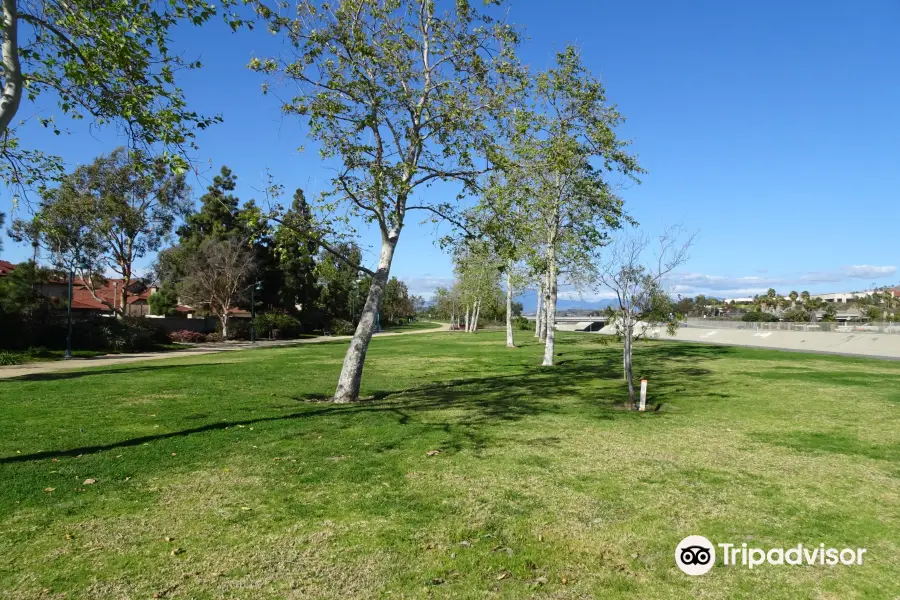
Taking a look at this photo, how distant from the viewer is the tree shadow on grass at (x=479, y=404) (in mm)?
9250

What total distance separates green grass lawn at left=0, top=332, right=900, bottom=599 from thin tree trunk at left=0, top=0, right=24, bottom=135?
4.13 m

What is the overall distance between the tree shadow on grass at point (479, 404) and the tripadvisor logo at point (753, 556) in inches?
159

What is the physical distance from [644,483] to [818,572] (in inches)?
93.6

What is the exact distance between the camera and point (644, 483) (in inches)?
268

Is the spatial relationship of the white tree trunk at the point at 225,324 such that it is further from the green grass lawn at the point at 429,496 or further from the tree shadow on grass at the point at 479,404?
the green grass lawn at the point at 429,496

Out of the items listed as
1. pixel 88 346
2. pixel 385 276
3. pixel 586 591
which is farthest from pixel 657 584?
pixel 88 346

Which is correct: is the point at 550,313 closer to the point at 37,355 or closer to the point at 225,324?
the point at 37,355

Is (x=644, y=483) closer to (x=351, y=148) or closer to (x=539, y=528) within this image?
(x=539, y=528)

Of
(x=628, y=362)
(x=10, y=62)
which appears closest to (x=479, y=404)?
(x=628, y=362)

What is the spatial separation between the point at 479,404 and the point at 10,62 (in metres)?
10.2

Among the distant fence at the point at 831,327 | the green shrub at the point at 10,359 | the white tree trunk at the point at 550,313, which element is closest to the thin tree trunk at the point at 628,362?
the white tree trunk at the point at 550,313

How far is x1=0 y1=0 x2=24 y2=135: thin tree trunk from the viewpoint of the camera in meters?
5.96

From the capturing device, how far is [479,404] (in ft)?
42.9

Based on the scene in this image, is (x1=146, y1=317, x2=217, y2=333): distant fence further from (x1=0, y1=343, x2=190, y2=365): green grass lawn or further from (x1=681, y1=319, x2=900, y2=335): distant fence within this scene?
(x1=681, y1=319, x2=900, y2=335): distant fence
